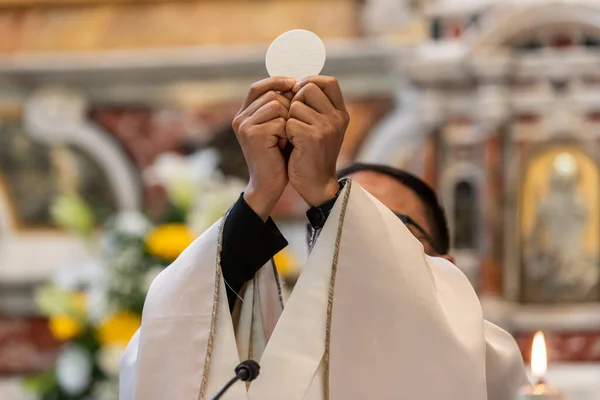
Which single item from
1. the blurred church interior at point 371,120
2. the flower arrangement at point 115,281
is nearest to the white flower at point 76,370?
the flower arrangement at point 115,281

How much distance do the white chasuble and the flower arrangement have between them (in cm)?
147

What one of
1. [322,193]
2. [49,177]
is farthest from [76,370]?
[322,193]

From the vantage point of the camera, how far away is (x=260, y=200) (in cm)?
144

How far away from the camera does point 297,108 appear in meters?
1.35

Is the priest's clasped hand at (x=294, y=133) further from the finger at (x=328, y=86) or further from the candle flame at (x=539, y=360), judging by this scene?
the candle flame at (x=539, y=360)

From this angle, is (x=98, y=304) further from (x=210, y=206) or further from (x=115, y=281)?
(x=210, y=206)

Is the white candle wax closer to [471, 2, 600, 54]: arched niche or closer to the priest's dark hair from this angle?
the priest's dark hair

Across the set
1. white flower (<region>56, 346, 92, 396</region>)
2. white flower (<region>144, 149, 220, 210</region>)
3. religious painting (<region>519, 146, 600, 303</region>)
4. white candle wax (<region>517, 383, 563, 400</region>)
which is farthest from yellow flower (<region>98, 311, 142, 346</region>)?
white candle wax (<region>517, 383, 563, 400</region>)

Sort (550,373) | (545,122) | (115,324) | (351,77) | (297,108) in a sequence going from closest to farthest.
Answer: (297,108) → (115,324) → (550,373) → (545,122) → (351,77)

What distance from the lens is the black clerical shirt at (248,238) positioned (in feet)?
4.75

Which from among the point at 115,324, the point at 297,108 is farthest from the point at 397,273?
the point at 115,324

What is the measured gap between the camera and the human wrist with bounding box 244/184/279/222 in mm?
1431

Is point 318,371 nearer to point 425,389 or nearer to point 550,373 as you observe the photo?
point 425,389

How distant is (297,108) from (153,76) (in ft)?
8.78
